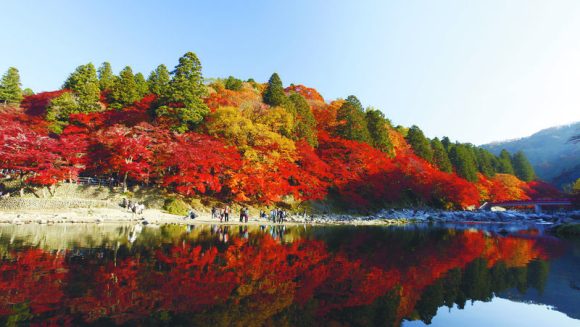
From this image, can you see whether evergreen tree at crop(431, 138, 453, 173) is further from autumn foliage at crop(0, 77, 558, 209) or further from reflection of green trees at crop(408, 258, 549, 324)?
reflection of green trees at crop(408, 258, 549, 324)

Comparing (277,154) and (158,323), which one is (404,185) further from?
(158,323)

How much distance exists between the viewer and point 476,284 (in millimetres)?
9297

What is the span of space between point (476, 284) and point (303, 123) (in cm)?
3539

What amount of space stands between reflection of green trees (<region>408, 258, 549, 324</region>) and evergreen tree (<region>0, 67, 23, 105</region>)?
5821cm

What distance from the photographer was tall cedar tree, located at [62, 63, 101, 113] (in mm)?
38062

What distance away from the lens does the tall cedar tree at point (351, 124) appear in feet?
156

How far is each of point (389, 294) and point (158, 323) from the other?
5349 mm

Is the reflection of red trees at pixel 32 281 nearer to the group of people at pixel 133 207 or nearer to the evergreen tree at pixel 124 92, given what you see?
the group of people at pixel 133 207

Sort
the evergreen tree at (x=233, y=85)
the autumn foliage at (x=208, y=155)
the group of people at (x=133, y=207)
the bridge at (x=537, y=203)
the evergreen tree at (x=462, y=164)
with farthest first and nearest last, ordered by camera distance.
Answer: the evergreen tree at (x=462, y=164) < the bridge at (x=537, y=203) < the evergreen tree at (x=233, y=85) < the autumn foliage at (x=208, y=155) < the group of people at (x=133, y=207)

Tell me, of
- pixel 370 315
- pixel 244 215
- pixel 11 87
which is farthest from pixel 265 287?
pixel 11 87

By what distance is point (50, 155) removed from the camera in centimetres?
2733

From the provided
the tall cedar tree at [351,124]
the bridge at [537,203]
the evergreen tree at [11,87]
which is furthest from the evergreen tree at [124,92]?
the bridge at [537,203]

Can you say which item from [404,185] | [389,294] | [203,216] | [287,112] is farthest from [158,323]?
[404,185]

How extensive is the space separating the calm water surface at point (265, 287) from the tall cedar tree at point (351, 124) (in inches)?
1383
